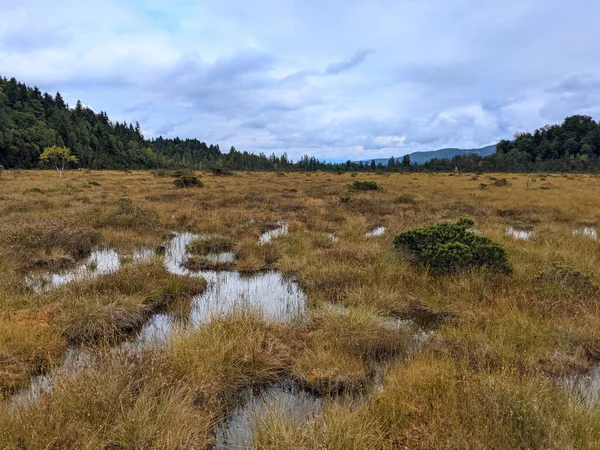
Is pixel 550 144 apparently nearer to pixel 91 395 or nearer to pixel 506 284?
pixel 506 284

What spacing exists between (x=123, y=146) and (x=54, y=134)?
3130 cm

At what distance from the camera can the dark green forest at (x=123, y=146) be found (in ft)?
250

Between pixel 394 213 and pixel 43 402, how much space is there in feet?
56.1

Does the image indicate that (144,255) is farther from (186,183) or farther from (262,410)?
(186,183)

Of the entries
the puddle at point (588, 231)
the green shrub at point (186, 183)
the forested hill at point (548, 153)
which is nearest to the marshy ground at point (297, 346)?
the puddle at point (588, 231)

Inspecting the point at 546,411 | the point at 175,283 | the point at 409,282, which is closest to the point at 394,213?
the point at 409,282

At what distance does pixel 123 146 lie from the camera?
4722 inches

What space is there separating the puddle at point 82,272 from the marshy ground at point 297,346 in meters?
0.08

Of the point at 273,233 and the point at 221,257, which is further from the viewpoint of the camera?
the point at 273,233

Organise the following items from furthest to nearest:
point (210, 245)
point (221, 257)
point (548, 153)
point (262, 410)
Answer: point (548, 153) < point (210, 245) < point (221, 257) < point (262, 410)

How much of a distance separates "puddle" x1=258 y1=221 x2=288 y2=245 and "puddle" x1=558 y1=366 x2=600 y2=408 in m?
8.90

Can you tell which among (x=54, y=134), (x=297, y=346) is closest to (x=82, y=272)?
(x=297, y=346)

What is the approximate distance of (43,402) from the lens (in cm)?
361

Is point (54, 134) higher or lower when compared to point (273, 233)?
higher
